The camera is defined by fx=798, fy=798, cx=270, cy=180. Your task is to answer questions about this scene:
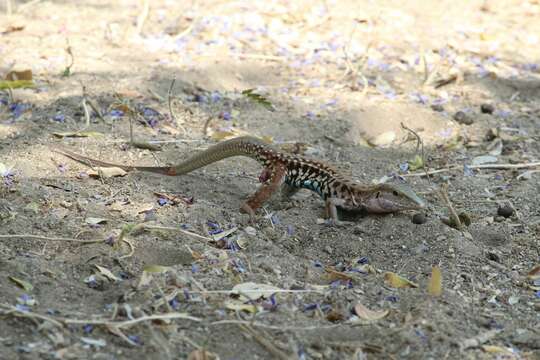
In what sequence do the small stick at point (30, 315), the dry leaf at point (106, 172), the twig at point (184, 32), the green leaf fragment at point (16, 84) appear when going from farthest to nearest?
the twig at point (184, 32) < the green leaf fragment at point (16, 84) < the dry leaf at point (106, 172) < the small stick at point (30, 315)

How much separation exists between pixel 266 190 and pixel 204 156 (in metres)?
0.53

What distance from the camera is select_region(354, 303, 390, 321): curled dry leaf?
4.18m

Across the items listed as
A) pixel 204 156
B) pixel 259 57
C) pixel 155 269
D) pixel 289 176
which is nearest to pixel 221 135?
pixel 204 156

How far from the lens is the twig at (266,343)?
3738 millimetres

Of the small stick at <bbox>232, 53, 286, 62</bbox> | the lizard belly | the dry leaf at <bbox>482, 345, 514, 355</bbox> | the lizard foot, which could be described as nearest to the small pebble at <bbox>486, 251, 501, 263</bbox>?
the lizard foot

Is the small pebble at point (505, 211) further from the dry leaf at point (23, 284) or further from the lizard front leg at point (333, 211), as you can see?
the dry leaf at point (23, 284)

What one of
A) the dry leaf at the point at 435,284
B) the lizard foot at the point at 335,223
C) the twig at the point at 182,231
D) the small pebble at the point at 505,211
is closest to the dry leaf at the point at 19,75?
the twig at the point at 182,231

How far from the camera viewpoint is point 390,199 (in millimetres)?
5445

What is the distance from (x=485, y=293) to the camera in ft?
15.3

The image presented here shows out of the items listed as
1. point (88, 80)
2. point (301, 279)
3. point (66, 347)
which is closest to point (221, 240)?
point (301, 279)

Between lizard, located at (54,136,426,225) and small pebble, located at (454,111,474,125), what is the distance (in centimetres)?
195

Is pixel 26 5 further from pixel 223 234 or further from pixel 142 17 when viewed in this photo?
pixel 223 234

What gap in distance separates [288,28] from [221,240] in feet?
16.0

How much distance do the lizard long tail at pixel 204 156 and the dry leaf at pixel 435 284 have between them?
1.87m
